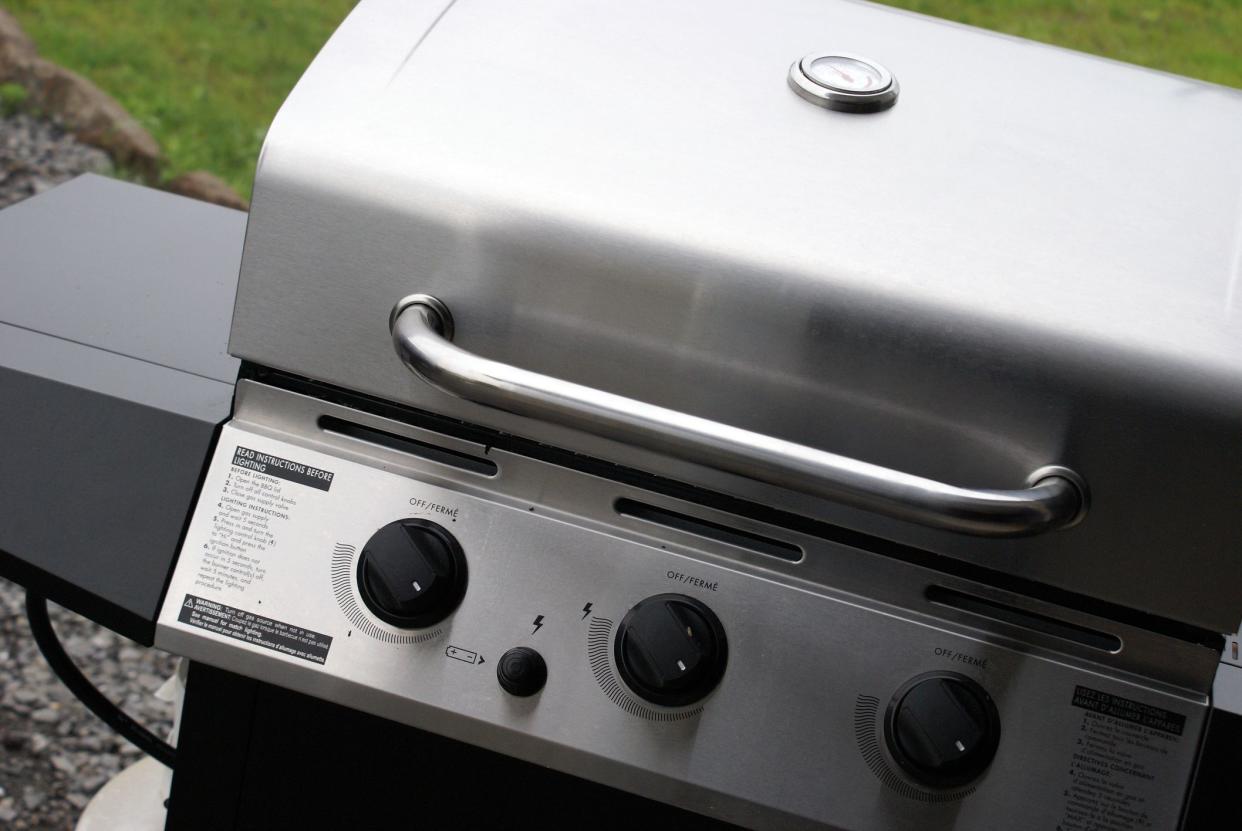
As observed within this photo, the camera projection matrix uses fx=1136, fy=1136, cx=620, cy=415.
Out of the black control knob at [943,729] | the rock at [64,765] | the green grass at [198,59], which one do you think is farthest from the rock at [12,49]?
the black control knob at [943,729]

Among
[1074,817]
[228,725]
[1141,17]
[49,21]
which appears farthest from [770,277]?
[49,21]

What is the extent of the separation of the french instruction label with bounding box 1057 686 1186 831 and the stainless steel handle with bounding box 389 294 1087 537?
0.15 meters

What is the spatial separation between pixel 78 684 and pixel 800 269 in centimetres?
85

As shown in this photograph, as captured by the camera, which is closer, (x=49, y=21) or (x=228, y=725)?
(x=228, y=725)

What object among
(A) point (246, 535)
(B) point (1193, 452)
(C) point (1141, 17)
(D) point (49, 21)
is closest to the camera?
(B) point (1193, 452)

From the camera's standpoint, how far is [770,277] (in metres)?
0.71

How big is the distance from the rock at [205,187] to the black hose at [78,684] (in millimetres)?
1709

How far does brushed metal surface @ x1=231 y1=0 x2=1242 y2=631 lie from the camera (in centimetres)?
70

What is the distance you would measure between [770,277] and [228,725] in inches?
20.4

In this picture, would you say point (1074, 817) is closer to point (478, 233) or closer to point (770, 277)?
point (770, 277)

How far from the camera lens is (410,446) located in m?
0.81

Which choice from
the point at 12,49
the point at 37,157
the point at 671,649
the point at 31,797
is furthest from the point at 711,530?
the point at 12,49

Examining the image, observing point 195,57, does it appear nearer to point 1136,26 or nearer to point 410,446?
point 1136,26

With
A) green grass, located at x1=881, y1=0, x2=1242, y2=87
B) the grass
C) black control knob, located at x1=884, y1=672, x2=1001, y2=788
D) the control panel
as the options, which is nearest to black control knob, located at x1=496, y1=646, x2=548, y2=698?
the control panel
